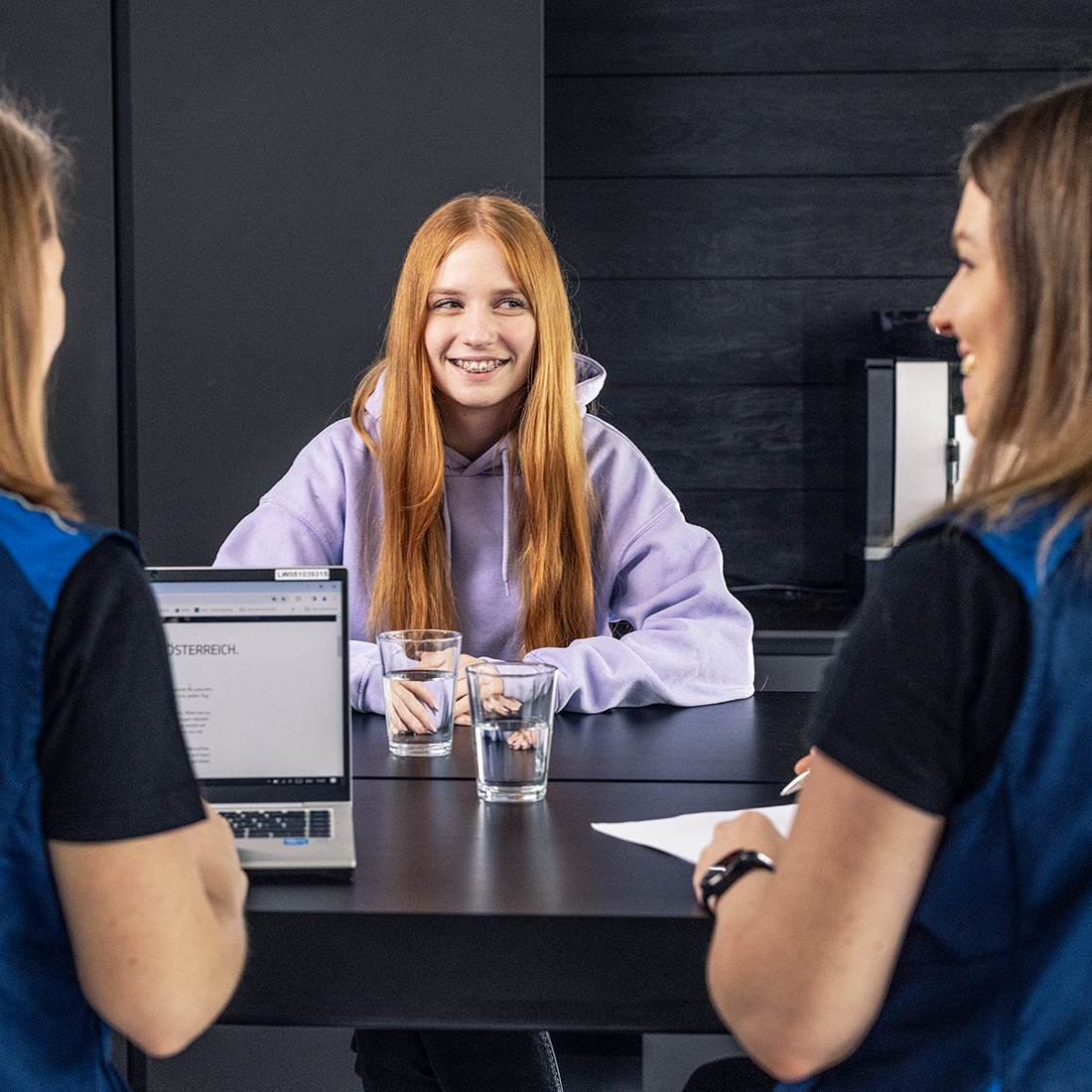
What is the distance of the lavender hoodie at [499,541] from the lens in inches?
67.6

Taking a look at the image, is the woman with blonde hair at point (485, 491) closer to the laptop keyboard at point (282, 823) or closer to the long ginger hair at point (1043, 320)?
the laptop keyboard at point (282, 823)

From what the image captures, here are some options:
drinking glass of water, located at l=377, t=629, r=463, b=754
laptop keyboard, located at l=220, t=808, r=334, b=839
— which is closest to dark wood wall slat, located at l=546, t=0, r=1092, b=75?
drinking glass of water, located at l=377, t=629, r=463, b=754

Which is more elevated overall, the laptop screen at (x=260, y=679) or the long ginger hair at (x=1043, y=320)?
the long ginger hair at (x=1043, y=320)

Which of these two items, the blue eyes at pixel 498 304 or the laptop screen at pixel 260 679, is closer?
the laptop screen at pixel 260 679

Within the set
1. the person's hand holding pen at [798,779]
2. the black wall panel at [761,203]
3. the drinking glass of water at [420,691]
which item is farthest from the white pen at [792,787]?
the black wall panel at [761,203]

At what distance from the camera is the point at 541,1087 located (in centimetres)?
143

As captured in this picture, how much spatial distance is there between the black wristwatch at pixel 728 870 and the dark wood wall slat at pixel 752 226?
7.01 feet

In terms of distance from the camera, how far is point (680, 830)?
1082mm

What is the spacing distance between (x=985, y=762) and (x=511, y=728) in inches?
21.1

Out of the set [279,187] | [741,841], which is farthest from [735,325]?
[741,841]

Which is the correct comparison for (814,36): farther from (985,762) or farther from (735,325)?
(985,762)

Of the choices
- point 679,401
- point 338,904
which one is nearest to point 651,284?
point 679,401

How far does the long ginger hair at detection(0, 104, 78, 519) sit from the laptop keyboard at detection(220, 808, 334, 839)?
0.39 m

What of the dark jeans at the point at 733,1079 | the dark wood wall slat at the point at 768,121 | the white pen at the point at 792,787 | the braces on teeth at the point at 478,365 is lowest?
the dark jeans at the point at 733,1079
